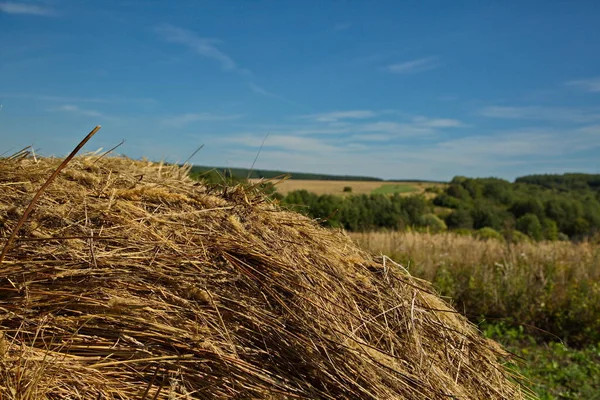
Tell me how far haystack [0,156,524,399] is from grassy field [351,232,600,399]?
169 inches

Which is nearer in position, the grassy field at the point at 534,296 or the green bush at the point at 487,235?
the grassy field at the point at 534,296

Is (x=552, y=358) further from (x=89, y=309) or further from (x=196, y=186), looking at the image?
(x=89, y=309)

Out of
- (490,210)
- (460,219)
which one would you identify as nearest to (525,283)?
(460,219)

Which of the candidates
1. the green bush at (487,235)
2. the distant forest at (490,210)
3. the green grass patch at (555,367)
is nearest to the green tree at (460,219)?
the distant forest at (490,210)

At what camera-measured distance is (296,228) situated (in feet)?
9.62

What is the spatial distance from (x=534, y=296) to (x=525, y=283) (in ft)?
0.93

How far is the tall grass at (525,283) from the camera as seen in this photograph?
8.41 metres

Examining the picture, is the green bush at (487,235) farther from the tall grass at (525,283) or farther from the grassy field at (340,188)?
the grassy field at (340,188)

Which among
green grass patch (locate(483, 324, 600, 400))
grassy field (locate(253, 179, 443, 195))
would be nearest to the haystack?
green grass patch (locate(483, 324, 600, 400))

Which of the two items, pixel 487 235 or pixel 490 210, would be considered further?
pixel 490 210

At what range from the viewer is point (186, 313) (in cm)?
208

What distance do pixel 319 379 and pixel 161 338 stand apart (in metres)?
0.71

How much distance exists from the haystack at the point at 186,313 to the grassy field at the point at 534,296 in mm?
4287

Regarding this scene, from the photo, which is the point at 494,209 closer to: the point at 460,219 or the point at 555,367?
the point at 460,219
